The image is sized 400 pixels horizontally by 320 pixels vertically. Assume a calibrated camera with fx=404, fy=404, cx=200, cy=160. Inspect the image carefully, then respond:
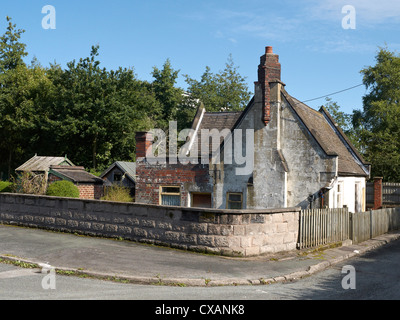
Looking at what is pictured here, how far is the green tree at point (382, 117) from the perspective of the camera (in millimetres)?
34719

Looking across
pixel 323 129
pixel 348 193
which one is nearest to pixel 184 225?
pixel 348 193

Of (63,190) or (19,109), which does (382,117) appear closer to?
(63,190)

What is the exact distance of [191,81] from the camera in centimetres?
5909

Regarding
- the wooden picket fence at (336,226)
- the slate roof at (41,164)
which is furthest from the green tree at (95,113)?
the wooden picket fence at (336,226)

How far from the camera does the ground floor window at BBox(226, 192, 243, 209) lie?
19.7 meters

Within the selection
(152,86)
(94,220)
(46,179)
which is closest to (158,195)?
(94,220)

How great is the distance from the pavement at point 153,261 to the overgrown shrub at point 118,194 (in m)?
8.66

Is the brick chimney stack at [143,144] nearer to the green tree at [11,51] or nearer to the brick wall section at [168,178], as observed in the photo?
the brick wall section at [168,178]

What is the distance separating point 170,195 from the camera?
2144 cm
